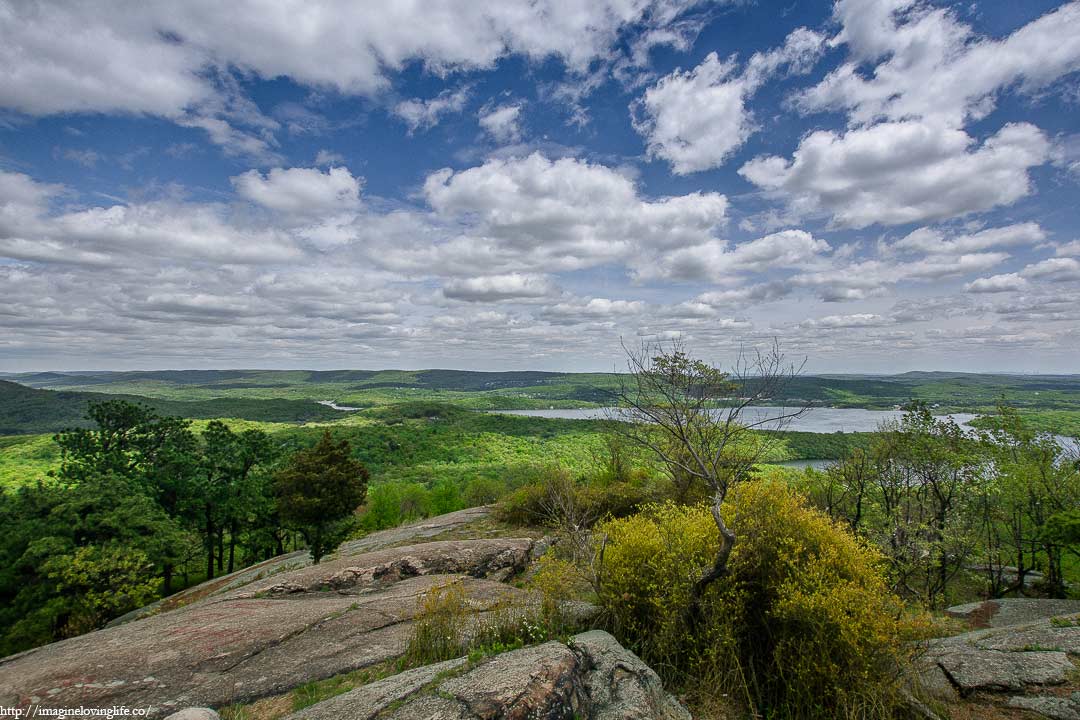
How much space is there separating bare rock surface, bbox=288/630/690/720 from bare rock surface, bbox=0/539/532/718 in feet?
7.22

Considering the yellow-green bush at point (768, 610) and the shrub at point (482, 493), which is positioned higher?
the yellow-green bush at point (768, 610)

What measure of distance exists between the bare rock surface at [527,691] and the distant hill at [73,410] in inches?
6852

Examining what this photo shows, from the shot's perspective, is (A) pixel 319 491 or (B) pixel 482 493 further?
(B) pixel 482 493

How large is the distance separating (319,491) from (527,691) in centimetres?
1872

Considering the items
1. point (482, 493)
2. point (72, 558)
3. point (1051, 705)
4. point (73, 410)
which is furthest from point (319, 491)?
point (73, 410)

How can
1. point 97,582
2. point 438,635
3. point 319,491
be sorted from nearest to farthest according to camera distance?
point 438,635 → point 97,582 → point 319,491

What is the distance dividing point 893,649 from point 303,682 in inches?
354

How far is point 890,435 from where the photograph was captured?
2239cm

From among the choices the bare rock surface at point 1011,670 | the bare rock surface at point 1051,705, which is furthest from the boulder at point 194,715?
the bare rock surface at point 1051,705

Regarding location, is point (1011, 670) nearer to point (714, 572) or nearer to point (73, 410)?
point (714, 572)

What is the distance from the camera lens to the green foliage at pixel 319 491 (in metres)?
20.4

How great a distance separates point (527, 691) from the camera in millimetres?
5234

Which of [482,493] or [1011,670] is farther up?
[1011,670]

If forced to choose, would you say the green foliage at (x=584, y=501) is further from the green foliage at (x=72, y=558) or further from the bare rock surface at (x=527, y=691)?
the green foliage at (x=72, y=558)
